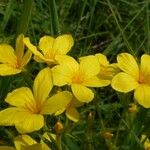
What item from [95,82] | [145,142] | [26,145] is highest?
[95,82]

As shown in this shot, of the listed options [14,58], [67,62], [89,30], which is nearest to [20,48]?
[14,58]

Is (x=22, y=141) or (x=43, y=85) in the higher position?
(x=43, y=85)

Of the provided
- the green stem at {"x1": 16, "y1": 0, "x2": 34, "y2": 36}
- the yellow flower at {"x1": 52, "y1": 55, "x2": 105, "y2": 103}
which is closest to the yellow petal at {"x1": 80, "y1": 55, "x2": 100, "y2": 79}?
the yellow flower at {"x1": 52, "y1": 55, "x2": 105, "y2": 103}

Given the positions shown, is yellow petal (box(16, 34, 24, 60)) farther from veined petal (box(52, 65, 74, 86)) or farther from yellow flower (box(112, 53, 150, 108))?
yellow flower (box(112, 53, 150, 108))

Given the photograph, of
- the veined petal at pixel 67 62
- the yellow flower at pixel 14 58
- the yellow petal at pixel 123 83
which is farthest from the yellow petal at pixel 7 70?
the yellow petal at pixel 123 83

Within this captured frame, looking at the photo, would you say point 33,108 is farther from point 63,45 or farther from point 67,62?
point 63,45

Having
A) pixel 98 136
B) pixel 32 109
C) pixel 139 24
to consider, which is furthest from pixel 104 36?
pixel 32 109

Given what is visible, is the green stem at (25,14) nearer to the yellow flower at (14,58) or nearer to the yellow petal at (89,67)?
the yellow flower at (14,58)
